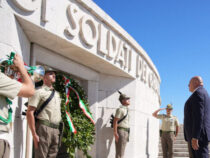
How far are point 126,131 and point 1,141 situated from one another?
5098 millimetres

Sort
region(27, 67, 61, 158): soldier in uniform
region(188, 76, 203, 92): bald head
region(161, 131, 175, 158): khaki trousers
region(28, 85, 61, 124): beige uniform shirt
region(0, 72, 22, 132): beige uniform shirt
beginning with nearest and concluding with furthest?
region(0, 72, 22, 132): beige uniform shirt
region(27, 67, 61, 158): soldier in uniform
region(28, 85, 61, 124): beige uniform shirt
region(188, 76, 203, 92): bald head
region(161, 131, 175, 158): khaki trousers

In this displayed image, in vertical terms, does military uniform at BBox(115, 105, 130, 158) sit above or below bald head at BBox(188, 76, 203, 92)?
below

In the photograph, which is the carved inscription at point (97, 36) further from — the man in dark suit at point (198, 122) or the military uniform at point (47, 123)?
the man in dark suit at point (198, 122)

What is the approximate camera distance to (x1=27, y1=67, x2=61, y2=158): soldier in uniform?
4.27m

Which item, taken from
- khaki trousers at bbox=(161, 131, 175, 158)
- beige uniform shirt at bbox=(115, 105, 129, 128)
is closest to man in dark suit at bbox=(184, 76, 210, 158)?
beige uniform shirt at bbox=(115, 105, 129, 128)

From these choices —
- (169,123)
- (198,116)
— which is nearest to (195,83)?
(198,116)

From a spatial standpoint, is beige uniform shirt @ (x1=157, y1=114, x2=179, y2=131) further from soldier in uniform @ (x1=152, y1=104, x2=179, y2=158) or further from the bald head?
the bald head

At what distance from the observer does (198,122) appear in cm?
434

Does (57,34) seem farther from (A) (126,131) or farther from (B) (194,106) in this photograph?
(A) (126,131)

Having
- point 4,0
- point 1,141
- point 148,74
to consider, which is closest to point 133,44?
point 148,74

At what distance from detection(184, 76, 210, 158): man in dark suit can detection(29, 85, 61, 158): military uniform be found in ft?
6.57

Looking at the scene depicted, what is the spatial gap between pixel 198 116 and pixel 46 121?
2242mm

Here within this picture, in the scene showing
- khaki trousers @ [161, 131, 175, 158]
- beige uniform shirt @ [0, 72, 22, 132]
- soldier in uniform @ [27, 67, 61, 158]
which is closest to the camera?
beige uniform shirt @ [0, 72, 22, 132]

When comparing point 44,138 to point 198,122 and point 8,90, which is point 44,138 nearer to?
point 8,90
